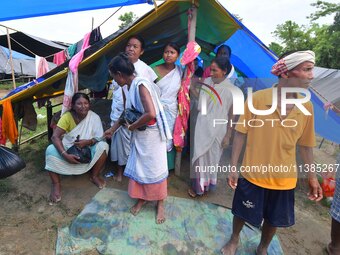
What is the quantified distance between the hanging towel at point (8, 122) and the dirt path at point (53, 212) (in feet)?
1.87

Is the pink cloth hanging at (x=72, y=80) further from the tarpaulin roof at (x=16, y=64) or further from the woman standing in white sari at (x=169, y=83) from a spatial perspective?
the tarpaulin roof at (x=16, y=64)

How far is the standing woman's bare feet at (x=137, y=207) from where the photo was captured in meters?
2.48

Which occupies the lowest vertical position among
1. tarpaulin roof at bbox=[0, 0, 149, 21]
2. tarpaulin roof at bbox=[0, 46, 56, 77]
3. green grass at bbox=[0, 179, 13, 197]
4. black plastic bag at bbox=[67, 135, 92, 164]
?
tarpaulin roof at bbox=[0, 46, 56, 77]

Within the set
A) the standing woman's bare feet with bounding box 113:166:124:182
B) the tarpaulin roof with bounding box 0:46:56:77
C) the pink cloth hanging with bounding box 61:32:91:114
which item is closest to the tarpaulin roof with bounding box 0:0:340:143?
the pink cloth hanging with bounding box 61:32:91:114

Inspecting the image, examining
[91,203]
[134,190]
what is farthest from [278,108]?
[91,203]

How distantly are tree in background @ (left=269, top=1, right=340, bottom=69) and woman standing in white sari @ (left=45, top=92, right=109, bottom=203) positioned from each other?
65.3 ft

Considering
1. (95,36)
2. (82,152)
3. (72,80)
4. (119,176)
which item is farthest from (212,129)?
(95,36)

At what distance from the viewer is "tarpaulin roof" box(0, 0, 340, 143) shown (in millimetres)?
2795

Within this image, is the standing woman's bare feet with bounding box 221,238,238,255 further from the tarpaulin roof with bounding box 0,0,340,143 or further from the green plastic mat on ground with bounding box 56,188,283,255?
the tarpaulin roof with bounding box 0,0,340,143

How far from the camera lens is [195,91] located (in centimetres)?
297

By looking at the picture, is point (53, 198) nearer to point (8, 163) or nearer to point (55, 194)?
point (55, 194)

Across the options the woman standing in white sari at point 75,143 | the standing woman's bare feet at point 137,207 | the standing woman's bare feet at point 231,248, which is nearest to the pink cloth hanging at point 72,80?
the woman standing in white sari at point 75,143

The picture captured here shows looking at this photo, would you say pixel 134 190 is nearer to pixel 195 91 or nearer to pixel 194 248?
pixel 194 248

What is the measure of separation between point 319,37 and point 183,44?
21755 mm
